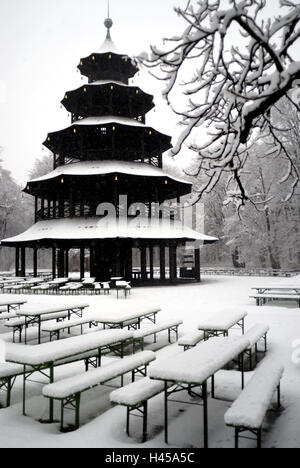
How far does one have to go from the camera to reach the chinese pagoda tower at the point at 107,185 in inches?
947

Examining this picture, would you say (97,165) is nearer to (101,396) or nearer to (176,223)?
(176,223)

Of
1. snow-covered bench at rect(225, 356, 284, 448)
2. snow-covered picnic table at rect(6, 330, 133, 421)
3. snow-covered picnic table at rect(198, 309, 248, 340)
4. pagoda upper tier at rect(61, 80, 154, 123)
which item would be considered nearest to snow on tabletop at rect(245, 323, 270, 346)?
snow-covered picnic table at rect(198, 309, 248, 340)

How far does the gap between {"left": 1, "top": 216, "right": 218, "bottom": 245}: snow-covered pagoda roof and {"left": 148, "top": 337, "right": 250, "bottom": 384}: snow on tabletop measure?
16908 mm

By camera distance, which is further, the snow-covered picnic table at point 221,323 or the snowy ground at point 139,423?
the snow-covered picnic table at point 221,323

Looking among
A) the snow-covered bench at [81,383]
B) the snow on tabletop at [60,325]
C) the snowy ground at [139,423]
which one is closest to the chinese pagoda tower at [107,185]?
the snow on tabletop at [60,325]

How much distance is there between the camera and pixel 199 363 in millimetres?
4609

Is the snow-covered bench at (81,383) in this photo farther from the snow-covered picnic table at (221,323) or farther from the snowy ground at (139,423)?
the snow-covered picnic table at (221,323)

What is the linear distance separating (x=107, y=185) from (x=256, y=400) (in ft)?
80.0

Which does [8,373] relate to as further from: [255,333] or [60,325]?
[255,333]

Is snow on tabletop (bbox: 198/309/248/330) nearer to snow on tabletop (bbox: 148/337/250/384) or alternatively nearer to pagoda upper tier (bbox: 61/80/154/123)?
snow on tabletop (bbox: 148/337/250/384)

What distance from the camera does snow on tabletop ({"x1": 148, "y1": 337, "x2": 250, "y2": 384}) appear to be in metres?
4.22

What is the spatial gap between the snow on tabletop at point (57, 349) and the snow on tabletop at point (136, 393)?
1230 mm

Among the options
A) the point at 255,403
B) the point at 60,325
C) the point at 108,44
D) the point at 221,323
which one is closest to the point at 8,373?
the point at 60,325
